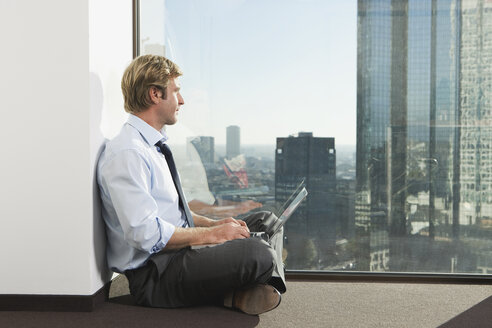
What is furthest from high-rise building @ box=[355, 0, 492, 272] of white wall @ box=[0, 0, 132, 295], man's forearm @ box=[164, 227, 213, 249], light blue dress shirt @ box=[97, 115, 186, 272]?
white wall @ box=[0, 0, 132, 295]

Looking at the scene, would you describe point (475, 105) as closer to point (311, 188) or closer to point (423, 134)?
point (423, 134)

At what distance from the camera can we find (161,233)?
184 centimetres

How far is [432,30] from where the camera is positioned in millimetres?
Result: 2588

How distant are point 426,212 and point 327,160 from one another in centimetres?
62

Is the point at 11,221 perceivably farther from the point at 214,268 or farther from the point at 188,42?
the point at 188,42

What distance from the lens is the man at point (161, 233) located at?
1.82 meters

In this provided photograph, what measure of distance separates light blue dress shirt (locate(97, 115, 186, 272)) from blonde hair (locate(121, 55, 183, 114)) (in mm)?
69

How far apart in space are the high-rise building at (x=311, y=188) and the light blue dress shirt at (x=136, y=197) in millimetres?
757

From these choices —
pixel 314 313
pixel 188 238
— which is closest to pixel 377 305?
pixel 314 313

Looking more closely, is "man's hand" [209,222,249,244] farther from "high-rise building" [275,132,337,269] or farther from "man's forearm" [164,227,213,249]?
"high-rise building" [275,132,337,269]

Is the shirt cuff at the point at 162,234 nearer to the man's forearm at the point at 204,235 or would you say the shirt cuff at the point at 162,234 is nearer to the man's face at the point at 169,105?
the man's forearm at the point at 204,235

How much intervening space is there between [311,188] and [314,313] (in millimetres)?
851

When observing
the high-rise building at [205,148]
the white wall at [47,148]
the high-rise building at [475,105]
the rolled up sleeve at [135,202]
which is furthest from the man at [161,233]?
the high-rise building at [475,105]

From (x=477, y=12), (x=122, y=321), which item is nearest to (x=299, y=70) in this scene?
(x=477, y=12)
